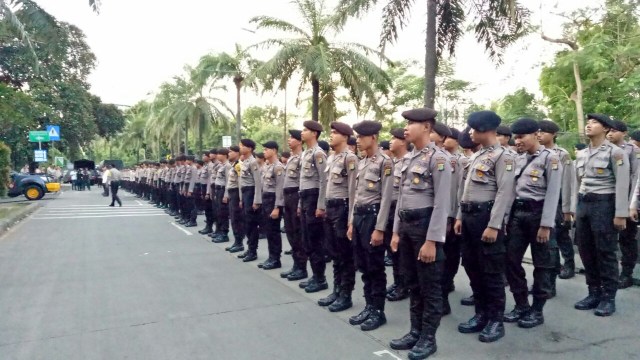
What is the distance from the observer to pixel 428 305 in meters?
3.98

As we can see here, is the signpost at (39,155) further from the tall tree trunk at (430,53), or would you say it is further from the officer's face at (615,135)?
the officer's face at (615,135)

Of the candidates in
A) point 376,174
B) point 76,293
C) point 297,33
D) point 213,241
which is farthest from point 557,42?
point 76,293

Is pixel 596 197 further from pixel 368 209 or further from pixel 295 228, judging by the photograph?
pixel 295 228

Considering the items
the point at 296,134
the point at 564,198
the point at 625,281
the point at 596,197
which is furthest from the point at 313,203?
the point at 625,281

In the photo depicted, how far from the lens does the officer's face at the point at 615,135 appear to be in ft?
17.9

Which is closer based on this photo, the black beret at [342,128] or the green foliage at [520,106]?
the black beret at [342,128]

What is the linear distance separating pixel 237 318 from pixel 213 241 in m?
5.36

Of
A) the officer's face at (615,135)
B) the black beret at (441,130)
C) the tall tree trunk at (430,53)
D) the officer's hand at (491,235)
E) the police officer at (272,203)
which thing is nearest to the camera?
the officer's hand at (491,235)

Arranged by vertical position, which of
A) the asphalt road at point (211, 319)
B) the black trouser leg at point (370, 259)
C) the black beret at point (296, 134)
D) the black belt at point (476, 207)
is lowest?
the asphalt road at point (211, 319)

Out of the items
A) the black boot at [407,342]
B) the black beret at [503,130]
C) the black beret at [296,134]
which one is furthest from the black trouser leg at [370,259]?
the black beret at [296,134]

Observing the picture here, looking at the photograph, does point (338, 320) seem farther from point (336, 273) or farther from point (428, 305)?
point (428, 305)

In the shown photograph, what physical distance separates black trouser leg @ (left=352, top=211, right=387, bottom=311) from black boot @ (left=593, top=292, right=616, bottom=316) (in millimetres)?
2201

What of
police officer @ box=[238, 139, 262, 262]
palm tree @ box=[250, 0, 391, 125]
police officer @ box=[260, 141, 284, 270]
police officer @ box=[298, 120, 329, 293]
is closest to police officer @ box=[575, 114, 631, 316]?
police officer @ box=[298, 120, 329, 293]

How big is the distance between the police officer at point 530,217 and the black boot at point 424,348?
118 centimetres
